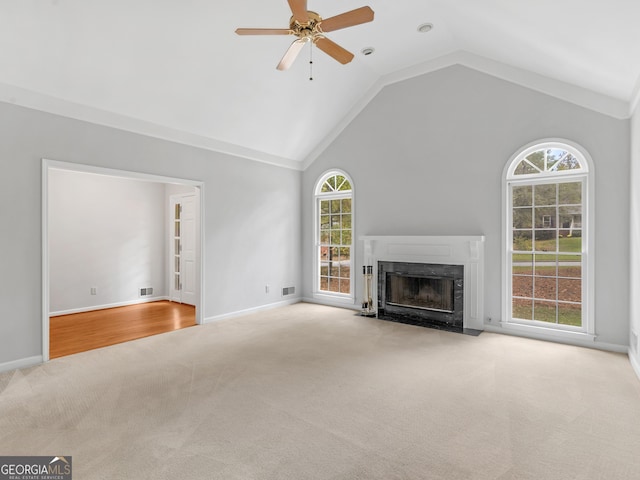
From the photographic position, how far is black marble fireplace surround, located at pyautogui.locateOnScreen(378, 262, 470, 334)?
16.9 ft

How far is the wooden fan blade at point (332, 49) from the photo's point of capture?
3073 millimetres

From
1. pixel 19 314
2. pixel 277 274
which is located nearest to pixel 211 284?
pixel 277 274

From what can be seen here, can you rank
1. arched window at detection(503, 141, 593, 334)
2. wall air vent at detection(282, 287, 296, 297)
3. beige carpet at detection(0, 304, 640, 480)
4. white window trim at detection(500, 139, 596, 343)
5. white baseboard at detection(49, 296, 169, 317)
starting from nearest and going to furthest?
beige carpet at detection(0, 304, 640, 480)
white window trim at detection(500, 139, 596, 343)
arched window at detection(503, 141, 593, 334)
white baseboard at detection(49, 296, 169, 317)
wall air vent at detection(282, 287, 296, 297)

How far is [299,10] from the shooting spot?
2.64 meters

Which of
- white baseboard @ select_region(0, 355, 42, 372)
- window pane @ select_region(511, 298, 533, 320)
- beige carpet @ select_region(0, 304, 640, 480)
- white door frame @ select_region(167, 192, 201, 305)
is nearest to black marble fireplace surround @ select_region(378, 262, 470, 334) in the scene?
window pane @ select_region(511, 298, 533, 320)

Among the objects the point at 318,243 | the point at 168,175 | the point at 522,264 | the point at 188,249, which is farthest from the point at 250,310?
the point at 522,264

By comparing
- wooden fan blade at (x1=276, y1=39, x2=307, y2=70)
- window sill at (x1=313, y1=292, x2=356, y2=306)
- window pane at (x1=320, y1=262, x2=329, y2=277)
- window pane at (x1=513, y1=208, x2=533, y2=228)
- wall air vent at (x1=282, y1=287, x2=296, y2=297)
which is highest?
wooden fan blade at (x1=276, y1=39, x2=307, y2=70)

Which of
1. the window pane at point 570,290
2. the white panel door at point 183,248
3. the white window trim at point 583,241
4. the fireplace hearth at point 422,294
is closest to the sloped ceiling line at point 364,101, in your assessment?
the white window trim at point 583,241

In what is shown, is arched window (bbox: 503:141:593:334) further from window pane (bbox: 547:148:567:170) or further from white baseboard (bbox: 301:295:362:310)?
white baseboard (bbox: 301:295:362:310)

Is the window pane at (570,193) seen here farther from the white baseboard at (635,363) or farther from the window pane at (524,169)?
the white baseboard at (635,363)

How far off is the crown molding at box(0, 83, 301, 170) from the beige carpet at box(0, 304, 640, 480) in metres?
2.80

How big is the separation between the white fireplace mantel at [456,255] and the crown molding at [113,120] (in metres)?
2.89

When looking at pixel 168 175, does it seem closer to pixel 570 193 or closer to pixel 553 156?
pixel 553 156

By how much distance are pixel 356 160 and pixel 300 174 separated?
4.48ft
